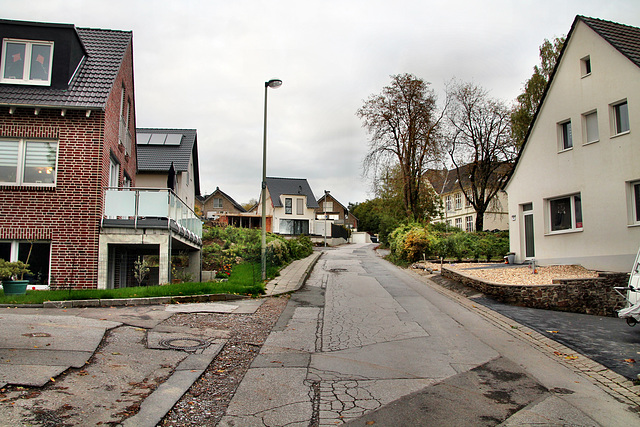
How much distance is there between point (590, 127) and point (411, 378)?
51.4ft

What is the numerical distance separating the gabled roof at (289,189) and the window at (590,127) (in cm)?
4550

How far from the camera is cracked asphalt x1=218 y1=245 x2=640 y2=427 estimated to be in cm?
502

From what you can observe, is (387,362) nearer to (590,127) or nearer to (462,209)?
(590,127)

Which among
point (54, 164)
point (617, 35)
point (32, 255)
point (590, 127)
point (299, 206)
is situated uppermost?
point (617, 35)

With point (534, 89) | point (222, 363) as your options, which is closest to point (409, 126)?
point (534, 89)

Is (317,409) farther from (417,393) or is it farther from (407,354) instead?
(407,354)

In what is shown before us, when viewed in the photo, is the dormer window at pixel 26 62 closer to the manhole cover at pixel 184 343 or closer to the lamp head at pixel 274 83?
the lamp head at pixel 274 83

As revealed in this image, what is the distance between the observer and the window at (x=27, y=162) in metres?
13.8

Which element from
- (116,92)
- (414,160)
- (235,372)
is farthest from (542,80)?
(235,372)

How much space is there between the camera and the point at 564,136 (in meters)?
19.7

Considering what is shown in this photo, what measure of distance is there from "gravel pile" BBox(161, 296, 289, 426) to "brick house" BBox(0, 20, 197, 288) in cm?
499

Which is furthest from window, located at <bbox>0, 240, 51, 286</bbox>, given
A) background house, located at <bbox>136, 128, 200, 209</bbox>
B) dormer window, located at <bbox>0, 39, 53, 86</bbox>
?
background house, located at <bbox>136, 128, 200, 209</bbox>

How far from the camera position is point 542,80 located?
34.5 m

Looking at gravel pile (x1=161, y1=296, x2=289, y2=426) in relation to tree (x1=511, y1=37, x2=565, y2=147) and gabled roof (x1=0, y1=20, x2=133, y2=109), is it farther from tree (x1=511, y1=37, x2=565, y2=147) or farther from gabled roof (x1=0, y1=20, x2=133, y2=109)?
tree (x1=511, y1=37, x2=565, y2=147)
